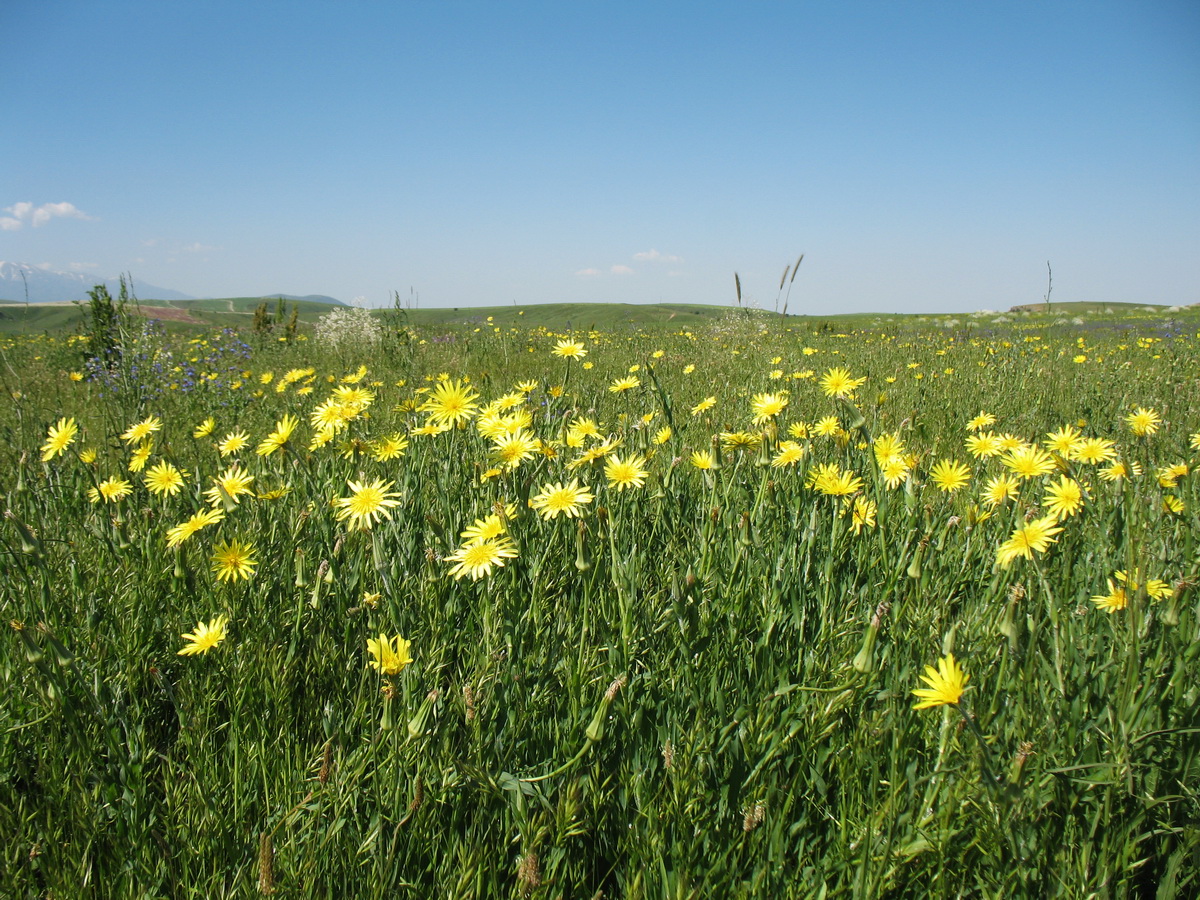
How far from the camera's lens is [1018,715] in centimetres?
109

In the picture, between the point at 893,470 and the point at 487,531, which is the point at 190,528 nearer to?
the point at 487,531

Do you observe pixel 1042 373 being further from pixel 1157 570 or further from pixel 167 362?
pixel 167 362

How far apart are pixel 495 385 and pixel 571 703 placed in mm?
4793

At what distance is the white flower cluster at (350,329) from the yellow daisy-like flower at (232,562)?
8.59 metres

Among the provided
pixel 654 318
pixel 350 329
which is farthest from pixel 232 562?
pixel 654 318

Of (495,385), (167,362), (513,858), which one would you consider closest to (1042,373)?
(495,385)

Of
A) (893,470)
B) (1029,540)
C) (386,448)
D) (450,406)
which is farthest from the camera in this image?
(450,406)

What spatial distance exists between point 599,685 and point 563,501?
1.85ft

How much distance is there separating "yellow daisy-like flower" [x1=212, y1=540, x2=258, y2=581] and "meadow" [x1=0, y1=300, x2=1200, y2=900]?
2cm

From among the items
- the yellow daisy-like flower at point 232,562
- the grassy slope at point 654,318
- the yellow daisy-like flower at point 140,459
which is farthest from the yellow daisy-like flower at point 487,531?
the grassy slope at point 654,318

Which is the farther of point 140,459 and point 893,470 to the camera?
point 140,459

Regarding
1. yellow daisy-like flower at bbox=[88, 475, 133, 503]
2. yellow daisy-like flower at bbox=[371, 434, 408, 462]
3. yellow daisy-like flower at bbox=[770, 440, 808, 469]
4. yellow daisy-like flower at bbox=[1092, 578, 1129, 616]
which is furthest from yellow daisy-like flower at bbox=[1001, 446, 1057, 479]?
yellow daisy-like flower at bbox=[88, 475, 133, 503]

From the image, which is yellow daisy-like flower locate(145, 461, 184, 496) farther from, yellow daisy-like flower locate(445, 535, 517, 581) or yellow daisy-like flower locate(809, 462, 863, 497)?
yellow daisy-like flower locate(809, 462, 863, 497)

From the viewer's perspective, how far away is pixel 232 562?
1777 mm
